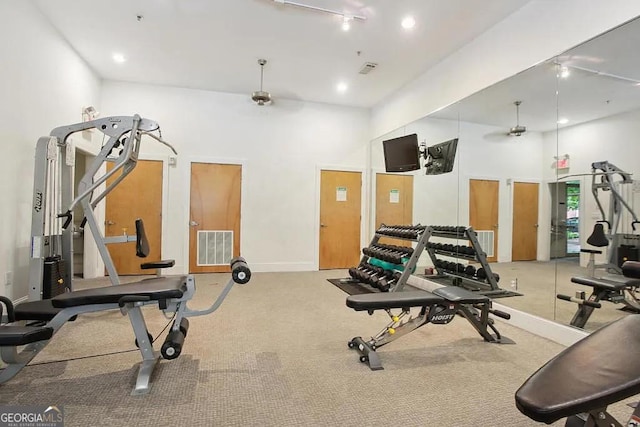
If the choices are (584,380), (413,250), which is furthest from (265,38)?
(584,380)

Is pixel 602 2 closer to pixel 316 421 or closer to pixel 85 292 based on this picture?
pixel 316 421

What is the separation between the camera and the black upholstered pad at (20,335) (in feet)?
5.61

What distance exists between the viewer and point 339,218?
6.50 meters

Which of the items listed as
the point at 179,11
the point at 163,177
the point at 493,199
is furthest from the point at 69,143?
the point at 493,199

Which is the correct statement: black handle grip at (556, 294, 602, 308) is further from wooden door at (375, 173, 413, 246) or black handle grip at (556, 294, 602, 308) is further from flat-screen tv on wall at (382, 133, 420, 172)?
flat-screen tv on wall at (382, 133, 420, 172)

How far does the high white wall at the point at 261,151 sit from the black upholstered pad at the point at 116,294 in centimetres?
368

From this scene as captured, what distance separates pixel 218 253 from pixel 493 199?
457cm

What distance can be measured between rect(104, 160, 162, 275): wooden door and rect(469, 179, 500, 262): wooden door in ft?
16.6

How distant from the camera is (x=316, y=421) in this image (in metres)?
1.73

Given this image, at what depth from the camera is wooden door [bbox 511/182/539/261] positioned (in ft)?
11.5

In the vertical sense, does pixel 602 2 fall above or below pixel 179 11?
below

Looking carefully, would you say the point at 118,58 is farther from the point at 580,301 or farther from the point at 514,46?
the point at 580,301

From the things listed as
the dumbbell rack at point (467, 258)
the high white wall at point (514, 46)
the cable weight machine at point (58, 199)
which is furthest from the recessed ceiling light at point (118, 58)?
the dumbbell rack at point (467, 258)

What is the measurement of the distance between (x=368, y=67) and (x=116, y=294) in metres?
4.42
